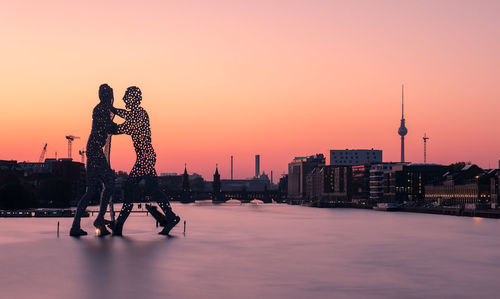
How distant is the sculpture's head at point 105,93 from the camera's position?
2795 inches

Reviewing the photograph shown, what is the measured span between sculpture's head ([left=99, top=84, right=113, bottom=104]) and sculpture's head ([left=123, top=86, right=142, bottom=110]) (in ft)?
4.64

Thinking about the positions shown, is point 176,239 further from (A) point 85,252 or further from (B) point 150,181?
(A) point 85,252

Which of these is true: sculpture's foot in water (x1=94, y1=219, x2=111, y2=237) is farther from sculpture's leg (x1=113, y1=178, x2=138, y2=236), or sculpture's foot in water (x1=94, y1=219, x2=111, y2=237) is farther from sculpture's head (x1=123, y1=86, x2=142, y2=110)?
sculpture's head (x1=123, y1=86, x2=142, y2=110)

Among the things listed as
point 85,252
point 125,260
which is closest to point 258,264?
point 125,260

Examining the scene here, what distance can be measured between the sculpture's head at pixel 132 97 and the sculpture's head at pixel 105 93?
141cm

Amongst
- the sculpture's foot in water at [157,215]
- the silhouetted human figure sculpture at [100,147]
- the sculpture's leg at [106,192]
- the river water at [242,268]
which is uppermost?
the silhouetted human figure sculpture at [100,147]

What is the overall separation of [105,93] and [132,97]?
8.09ft

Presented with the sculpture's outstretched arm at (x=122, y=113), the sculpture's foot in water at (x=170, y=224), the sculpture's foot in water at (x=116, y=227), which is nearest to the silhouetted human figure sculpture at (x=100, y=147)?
the sculpture's outstretched arm at (x=122, y=113)

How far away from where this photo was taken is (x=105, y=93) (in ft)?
233

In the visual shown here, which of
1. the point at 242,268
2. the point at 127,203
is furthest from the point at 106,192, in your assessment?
the point at 242,268

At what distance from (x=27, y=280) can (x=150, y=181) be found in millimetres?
29997

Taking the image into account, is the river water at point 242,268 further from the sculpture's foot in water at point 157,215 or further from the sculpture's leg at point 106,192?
the sculpture's foot in water at point 157,215

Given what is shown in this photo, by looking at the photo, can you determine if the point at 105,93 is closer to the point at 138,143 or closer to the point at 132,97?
the point at 132,97

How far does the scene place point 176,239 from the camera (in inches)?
3113
